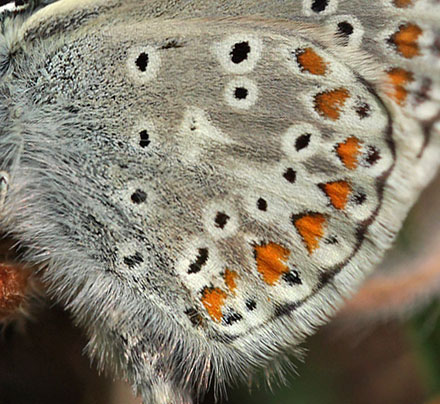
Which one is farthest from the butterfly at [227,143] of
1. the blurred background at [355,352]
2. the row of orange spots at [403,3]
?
the blurred background at [355,352]

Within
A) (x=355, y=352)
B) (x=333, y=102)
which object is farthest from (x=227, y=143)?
(x=355, y=352)

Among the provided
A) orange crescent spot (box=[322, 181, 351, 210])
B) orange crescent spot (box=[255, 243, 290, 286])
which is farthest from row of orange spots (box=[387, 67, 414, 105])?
orange crescent spot (box=[255, 243, 290, 286])

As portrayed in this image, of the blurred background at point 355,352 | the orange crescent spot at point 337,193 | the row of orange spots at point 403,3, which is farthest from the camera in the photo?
the blurred background at point 355,352

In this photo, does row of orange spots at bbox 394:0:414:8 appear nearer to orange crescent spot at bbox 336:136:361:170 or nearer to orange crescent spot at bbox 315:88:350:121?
orange crescent spot at bbox 315:88:350:121

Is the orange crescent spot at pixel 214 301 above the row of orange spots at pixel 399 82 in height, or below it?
below

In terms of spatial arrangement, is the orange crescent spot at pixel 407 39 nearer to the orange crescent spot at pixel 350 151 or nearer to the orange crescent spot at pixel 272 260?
the orange crescent spot at pixel 350 151

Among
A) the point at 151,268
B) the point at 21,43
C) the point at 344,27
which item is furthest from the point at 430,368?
the point at 21,43
